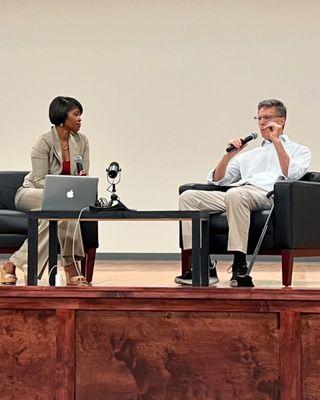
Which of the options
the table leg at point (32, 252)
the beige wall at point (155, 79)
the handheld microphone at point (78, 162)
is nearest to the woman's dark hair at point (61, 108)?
the handheld microphone at point (78, 162)

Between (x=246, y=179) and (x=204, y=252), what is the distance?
74 centimetres

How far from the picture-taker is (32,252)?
3.83 meters

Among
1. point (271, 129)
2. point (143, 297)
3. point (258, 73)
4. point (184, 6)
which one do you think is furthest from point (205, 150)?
point (143, 297)

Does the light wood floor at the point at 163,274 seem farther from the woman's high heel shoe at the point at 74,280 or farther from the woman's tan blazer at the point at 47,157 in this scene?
the woman's tan blazer at the point at 47,157

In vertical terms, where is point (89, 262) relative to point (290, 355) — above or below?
below

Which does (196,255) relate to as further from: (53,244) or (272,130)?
(272,130)

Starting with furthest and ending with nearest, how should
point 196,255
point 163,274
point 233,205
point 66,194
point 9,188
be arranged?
point 163,274, point 9,188, point 233,205, point 66,194, point 196,255

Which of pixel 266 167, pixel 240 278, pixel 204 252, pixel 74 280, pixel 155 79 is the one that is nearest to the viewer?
pixel 204 252

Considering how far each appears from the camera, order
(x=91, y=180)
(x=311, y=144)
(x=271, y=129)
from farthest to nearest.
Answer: (x=311, y=144) → (x=271, y=129) → (x=91, y=180)

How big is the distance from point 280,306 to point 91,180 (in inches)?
85.4

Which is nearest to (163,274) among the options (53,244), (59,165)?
(59,165)

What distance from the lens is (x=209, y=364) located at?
1.83 m

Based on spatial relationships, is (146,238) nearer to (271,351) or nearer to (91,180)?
(91,180)

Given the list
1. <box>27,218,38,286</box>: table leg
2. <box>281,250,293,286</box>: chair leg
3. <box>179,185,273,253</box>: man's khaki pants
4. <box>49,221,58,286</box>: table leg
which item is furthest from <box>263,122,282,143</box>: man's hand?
<box>27,218,38,286</box>: table leg
